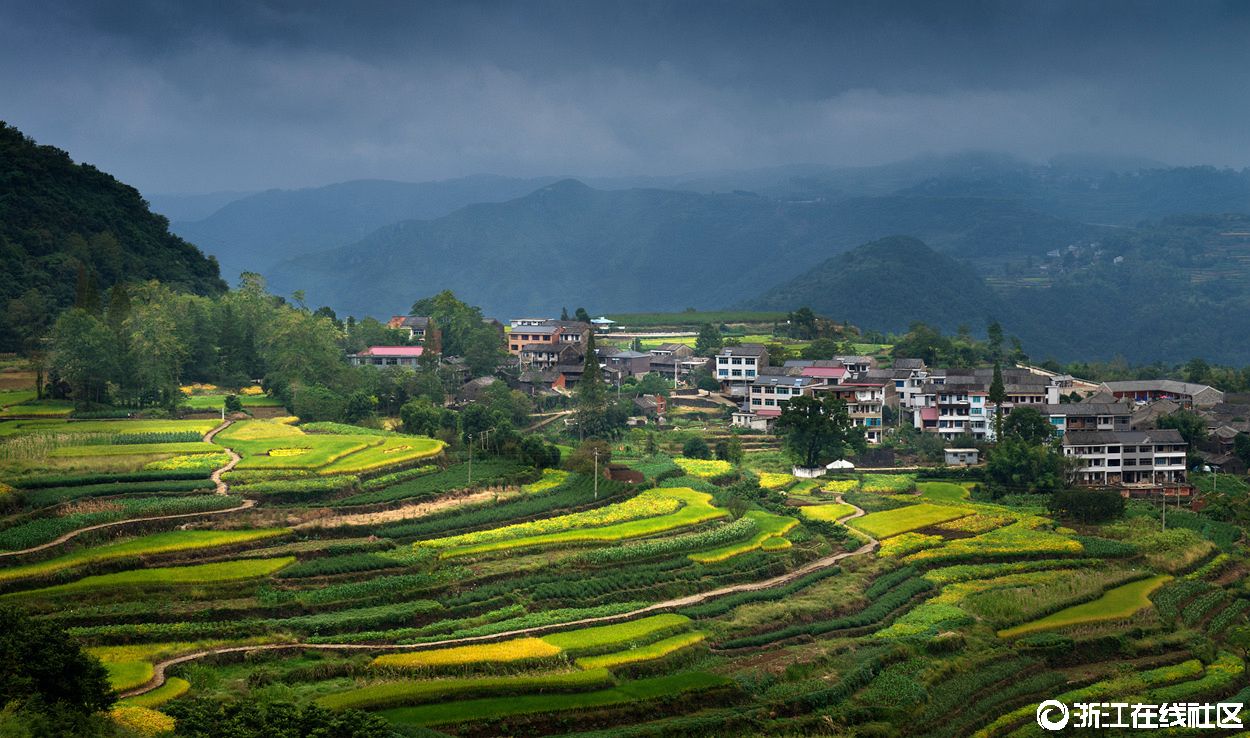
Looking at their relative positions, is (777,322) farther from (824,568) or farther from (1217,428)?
(824,568)

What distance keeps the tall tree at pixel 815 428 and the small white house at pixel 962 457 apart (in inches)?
224

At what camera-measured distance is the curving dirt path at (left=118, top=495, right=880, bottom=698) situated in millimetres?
27125

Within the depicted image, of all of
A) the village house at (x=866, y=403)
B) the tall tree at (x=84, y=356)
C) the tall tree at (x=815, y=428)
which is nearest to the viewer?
the tall tree at (x=84, y=356)

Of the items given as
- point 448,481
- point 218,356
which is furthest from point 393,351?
point 448,481

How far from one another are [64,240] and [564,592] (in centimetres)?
5097

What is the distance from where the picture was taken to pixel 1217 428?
61.8m

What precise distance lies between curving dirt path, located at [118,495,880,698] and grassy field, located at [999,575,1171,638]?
23.6ft

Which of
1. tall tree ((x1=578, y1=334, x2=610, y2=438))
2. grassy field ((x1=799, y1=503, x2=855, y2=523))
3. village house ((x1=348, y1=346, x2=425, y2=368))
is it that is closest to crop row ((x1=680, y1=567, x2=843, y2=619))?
grassy field ((x1=799, y1=503, x2=855, y2=523))

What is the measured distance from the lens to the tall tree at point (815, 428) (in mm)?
58031

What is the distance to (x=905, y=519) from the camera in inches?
1881

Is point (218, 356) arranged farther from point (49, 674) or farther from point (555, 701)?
point (49, 674)

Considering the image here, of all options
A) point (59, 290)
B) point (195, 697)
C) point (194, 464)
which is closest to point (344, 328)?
point (59, 290)

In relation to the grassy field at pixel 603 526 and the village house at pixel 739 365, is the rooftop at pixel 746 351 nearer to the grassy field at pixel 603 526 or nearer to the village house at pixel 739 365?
the village house at pixel 739 365

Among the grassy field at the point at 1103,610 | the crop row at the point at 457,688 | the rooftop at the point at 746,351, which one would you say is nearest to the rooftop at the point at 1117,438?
the grassy field at the point at 1103,610
